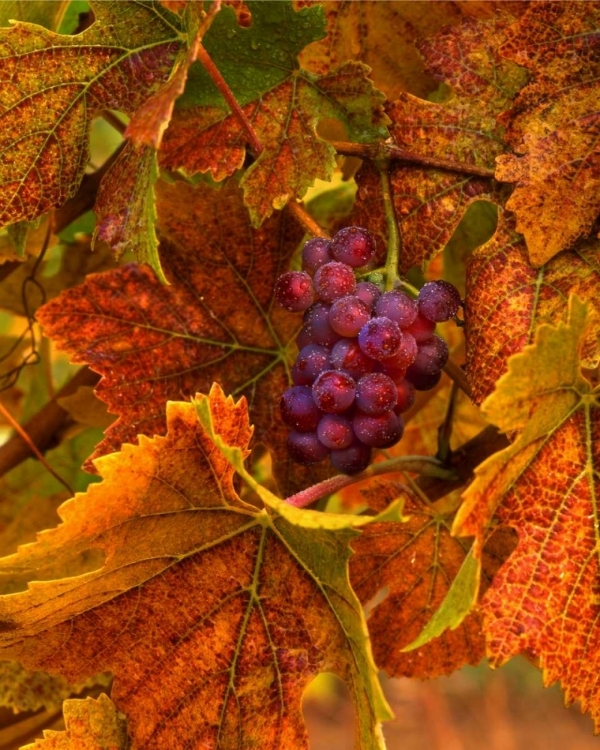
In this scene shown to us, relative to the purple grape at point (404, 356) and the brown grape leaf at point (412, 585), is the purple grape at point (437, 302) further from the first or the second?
the brown grape leaf at point (412, 585)

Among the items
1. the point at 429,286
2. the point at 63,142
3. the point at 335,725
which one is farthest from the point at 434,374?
the point at 335,725

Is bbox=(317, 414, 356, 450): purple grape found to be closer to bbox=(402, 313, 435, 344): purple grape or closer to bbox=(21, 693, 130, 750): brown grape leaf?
bbox=(402, 313, 435, 344): purple grape

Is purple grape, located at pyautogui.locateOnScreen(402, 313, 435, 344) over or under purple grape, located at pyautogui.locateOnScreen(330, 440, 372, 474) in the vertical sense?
over

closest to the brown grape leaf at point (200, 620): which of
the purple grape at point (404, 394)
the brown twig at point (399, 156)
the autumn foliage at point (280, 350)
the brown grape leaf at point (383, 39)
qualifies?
the autumn foliage at point (280, 350)

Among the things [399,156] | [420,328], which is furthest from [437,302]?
[399,156]

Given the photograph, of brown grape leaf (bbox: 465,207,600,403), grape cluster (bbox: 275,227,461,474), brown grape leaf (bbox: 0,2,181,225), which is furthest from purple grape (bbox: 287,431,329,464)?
brown grape leaf (bbox: 0,2,181,225)

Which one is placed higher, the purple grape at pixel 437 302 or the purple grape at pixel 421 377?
the purple grape at pixel 437 302

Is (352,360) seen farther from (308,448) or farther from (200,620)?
(200,620)
